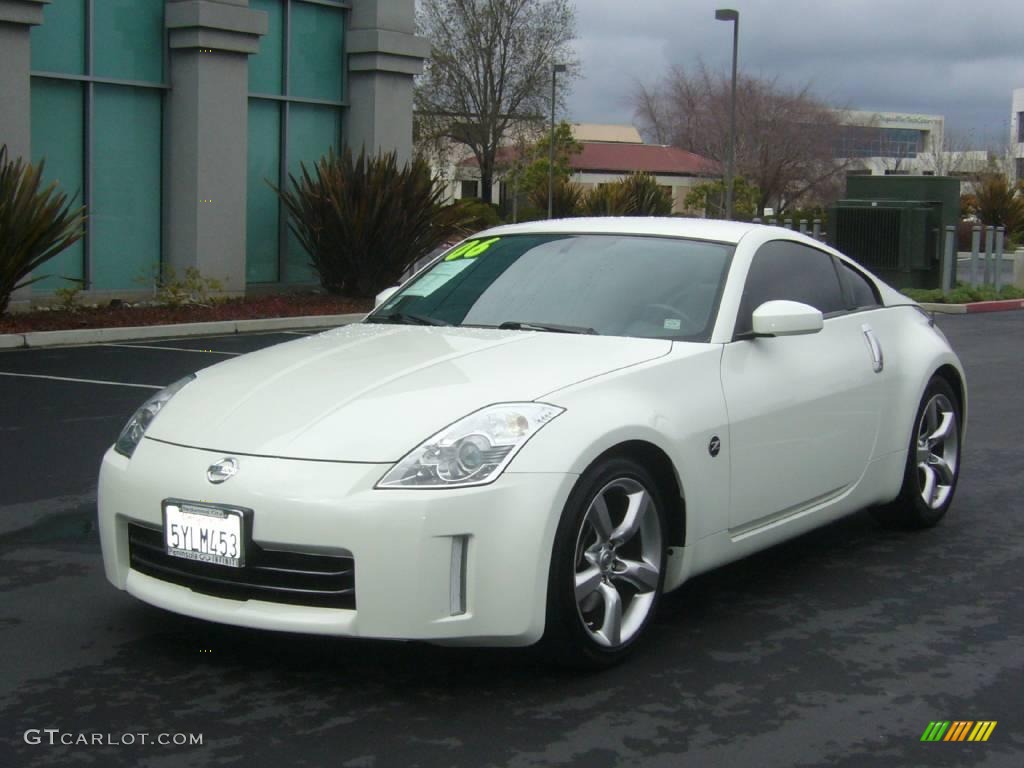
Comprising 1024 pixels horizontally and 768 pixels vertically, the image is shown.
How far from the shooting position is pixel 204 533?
4.27m

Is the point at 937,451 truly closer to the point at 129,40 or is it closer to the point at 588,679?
the point at 588,679

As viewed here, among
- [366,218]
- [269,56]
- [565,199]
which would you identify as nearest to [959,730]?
[366,218]

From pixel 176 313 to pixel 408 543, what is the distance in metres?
14.1

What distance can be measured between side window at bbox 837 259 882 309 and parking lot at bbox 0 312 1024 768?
3.54 ft

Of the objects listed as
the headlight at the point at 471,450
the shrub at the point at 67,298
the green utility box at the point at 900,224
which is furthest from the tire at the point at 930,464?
the green utility box at the point at 900,224

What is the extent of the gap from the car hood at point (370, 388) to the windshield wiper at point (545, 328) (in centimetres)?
7

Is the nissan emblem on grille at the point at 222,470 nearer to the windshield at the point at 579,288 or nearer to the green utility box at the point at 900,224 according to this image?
the windshield at the point at 579,288

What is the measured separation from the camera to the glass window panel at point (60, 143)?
711 inches

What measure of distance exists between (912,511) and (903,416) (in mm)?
517

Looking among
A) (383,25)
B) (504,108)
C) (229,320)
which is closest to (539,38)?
(504,108)

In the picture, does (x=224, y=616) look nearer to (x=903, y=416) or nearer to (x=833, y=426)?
(x=833, y=426)

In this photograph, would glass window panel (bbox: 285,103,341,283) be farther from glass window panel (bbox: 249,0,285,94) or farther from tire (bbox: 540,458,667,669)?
tire (bbox: 540,458,667,669)

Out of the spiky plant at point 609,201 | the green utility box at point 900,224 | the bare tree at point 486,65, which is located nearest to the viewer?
the green utility box at point 900,224

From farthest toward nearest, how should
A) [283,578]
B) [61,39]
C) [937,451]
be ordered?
[61,39] < [937,451] < [283,578]
